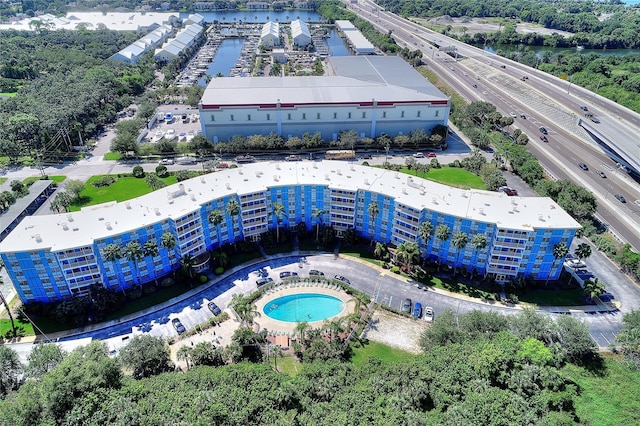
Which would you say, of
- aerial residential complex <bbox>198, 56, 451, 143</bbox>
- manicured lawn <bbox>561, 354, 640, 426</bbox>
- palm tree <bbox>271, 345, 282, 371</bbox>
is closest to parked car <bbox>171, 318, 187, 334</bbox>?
palm tree <bbox>271, 345, 282, 371</bbox>

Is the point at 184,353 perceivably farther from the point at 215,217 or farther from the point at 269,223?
the point at 269,223

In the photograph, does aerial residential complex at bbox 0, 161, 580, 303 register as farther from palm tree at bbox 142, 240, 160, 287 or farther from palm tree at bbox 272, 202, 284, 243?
palm tree at bbox 272, 202, 284, 243

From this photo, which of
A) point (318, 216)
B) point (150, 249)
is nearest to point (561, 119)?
point (318, 216)

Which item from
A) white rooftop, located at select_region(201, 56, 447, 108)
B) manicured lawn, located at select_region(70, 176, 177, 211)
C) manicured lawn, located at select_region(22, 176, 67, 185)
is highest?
white rooftop, located at select_region(201, 56, 447, 108)

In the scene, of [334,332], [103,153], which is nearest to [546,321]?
[334,332]

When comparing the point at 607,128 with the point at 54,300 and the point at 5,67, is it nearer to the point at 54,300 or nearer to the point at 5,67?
the point at 54,300

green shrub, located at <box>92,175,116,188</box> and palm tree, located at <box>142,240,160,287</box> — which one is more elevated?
palm tree, located at <box>142,240,160,287</box>

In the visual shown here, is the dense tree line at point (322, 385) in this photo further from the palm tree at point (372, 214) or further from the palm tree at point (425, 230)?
the palm tree at point (372, 214)
